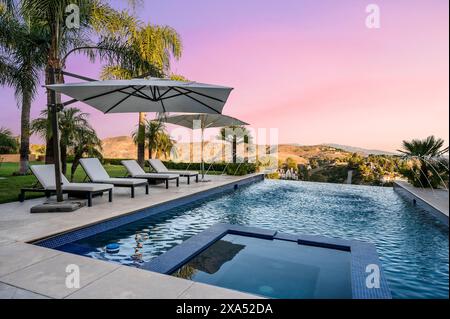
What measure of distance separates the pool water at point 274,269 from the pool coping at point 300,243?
0.09 metres

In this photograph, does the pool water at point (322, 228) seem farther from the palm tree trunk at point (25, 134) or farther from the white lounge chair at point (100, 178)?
the palm tree trunk at point (25, 134)

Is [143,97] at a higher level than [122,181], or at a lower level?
higher

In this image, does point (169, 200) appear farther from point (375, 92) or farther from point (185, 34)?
point (185, 34)

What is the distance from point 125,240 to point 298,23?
4924 millimetres

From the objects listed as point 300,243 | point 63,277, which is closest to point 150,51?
point 300,243

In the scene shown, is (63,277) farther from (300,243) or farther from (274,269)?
(300,243)

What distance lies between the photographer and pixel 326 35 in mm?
4230

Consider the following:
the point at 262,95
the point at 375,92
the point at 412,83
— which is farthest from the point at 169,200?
the point at 262,95

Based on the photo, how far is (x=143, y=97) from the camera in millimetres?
7441

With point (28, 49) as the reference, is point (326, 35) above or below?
below

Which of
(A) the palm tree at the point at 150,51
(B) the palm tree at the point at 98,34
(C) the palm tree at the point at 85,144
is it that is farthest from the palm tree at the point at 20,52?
(C) the palm tree at the point at 85,144

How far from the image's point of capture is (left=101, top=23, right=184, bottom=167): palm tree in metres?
12.3

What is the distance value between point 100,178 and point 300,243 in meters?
6.06

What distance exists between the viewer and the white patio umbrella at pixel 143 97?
6016 millimetres
